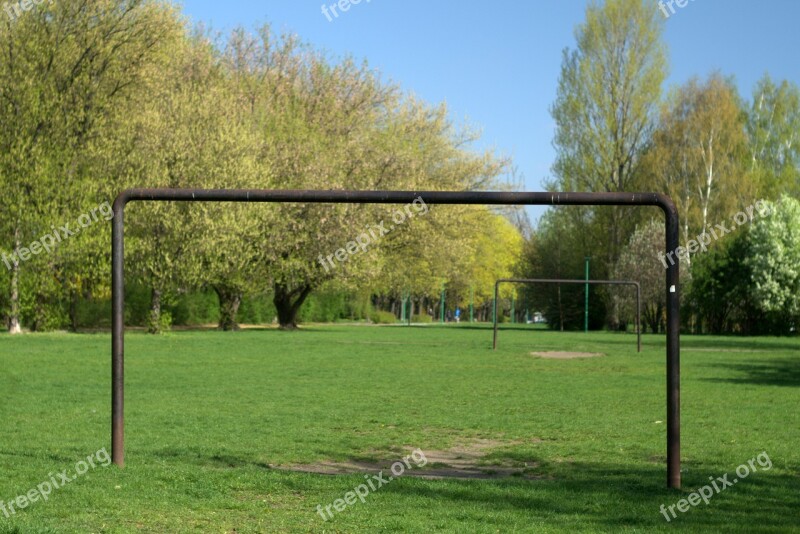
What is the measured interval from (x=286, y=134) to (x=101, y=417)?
35.3 metres

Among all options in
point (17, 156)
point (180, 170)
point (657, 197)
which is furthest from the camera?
point (180, 170)

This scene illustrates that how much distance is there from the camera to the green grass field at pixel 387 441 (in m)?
7.22

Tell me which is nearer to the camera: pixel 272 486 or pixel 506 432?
pixel 272 486

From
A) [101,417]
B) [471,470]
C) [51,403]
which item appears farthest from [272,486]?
[51,403]

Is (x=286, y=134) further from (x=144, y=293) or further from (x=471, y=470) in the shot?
(x=471, y=470)

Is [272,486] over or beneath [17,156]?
beneath

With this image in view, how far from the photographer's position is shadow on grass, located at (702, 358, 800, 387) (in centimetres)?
2112

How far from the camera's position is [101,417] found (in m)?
13.4

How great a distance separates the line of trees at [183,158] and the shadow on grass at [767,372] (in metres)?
19.9
